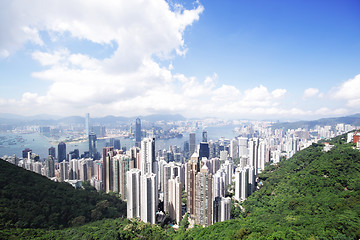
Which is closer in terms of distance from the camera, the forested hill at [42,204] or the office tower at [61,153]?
the forested hill at [42,204]

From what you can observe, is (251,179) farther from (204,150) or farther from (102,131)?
(102,131)

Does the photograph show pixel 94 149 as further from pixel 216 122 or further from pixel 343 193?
pixel 216 122

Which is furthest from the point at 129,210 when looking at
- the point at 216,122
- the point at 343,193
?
the point at 216,122

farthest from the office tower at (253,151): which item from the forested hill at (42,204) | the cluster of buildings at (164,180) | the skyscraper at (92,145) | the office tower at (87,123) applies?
the office tower at (87,123)

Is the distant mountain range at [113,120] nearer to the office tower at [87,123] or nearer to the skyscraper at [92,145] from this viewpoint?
the office tower at [87,123]

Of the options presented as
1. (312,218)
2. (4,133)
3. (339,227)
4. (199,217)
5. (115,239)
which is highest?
(4,133)
